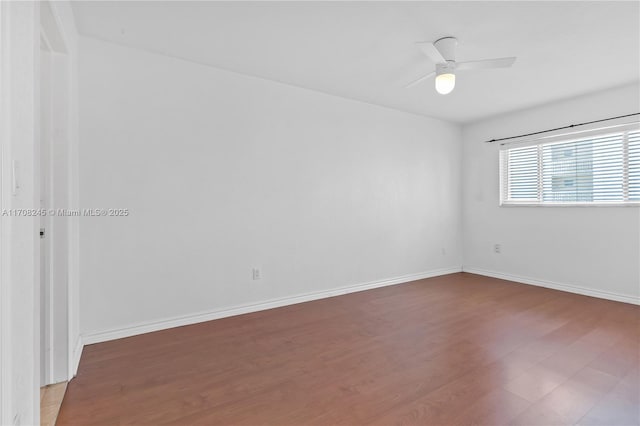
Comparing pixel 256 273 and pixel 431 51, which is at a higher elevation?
pixel 431 51

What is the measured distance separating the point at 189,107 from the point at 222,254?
142 centimetres

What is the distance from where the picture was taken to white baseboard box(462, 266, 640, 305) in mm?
3623

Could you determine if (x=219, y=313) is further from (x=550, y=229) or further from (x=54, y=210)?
(x=550, y=229)

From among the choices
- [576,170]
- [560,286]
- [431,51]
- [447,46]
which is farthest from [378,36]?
[560,286]

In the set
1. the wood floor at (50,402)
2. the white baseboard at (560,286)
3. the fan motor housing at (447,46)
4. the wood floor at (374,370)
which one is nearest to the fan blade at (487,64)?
the fan motor housing at (447,46)

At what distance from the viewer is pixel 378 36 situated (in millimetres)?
2521

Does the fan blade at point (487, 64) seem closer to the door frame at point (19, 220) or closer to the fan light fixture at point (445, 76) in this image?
the fan light fixture at point (445, 76)

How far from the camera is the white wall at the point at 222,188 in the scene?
8.45 ft

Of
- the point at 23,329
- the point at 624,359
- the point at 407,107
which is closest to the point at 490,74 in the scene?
the point at 407,107

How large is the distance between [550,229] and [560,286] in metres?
0.75

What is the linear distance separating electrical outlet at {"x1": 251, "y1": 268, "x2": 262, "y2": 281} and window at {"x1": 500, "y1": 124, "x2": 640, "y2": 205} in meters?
3.81

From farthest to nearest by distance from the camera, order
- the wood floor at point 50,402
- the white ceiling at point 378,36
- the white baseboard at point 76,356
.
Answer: the white ceiling at point 378,36, the white baseboard at point 76,356, the wood floor at point 50,402

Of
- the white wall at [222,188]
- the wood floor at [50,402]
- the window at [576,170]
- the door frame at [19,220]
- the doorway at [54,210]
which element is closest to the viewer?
the door frame at [19,220]

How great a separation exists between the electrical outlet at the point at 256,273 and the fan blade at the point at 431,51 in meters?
2.51
